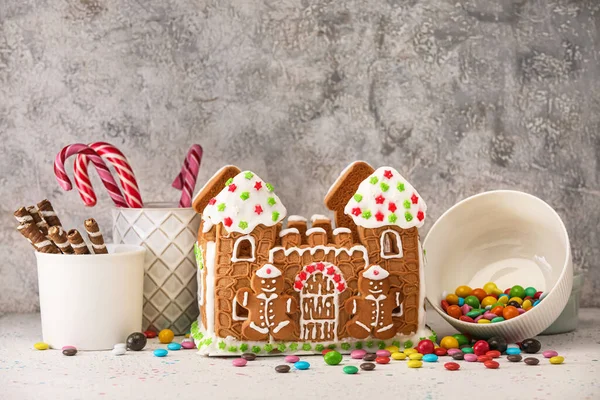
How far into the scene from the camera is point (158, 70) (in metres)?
1.97

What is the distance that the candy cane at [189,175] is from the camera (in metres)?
1.81

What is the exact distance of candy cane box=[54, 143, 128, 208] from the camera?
175 centimetres

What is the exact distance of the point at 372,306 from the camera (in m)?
1.57

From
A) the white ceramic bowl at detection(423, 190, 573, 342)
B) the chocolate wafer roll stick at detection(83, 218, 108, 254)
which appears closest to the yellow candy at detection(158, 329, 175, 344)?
the chocolate wafer roll stick at detection(83, 218, 108, 254)

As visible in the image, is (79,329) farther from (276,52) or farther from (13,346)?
(276,52)

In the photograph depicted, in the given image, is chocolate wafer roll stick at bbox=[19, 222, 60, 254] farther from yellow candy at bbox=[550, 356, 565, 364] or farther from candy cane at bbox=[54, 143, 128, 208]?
yellow candy at bbox=[550, 356, 565, 364]

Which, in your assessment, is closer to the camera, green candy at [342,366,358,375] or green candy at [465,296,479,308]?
green candy at [342,366,358,375]

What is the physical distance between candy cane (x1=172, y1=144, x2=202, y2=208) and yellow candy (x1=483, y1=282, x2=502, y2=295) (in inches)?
26.9

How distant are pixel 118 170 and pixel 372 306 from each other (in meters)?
0.63

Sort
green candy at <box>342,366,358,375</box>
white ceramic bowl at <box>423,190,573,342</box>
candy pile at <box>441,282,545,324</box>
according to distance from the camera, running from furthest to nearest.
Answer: white ceramic bowl at <box>423,190,573,342</box> → candy pile at <box>441,282,545,324</box> → green candy at <box>342,366,358,375</box>

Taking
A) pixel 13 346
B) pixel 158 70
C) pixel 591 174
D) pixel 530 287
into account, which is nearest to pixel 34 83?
pixel 158 70

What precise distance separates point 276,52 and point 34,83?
580 mm

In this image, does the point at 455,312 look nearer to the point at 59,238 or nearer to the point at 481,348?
the point at 481,348

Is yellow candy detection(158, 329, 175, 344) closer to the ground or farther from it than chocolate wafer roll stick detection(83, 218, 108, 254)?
closer to the ground
